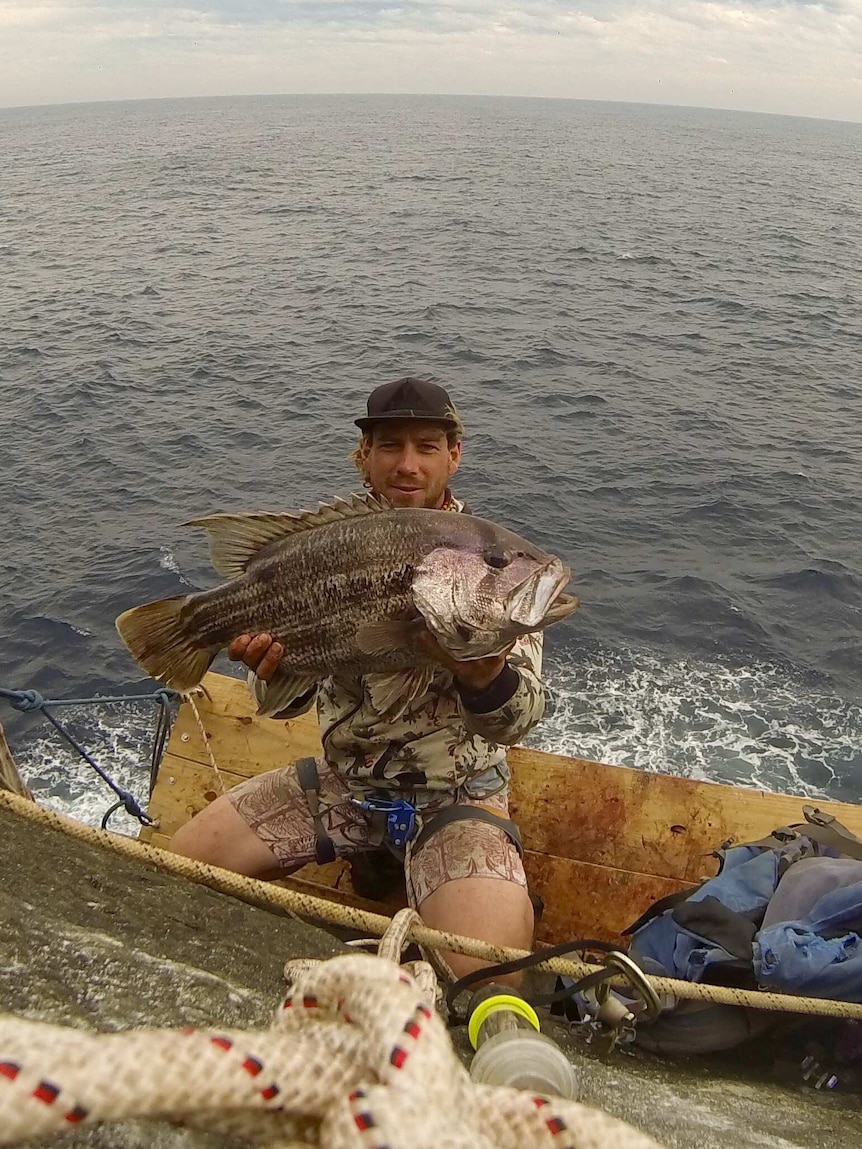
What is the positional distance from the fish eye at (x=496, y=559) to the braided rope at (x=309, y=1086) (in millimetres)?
2388

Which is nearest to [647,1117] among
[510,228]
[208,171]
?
[510,228]

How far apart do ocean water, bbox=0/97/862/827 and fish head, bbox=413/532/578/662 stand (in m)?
6.24

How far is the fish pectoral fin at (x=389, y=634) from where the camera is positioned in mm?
3648

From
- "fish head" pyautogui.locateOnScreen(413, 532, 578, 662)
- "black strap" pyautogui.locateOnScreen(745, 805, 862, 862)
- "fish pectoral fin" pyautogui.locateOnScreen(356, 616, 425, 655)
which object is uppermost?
"fish head" pyautogui.locateOnScreen(413, 532, 578, 662)

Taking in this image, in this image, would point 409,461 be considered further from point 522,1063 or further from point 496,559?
point 522,1063

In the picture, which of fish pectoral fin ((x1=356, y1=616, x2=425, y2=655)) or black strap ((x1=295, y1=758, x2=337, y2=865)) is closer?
fish pectoral fin ((x1=356, y1=616, x2=425, y2=655))

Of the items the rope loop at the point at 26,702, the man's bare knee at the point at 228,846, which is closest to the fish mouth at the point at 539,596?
the man's bare knee at the point at 228,846

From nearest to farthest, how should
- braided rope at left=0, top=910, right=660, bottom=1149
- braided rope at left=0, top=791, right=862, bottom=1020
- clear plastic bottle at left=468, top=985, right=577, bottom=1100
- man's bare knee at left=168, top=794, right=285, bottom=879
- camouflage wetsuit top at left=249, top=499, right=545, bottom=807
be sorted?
braided rope at left=0, top=910, right=660, bottom=1149 → clear plastic bottle at left=468, top=985, right=577, bottom=1100 → braided rope at left=0, top=791, right=862, bottom=1020 → camouflage wetsuit top at left=249, top=499, right=545, bottom=807 → man's bare knee at left=168, top=794, right=285, bottom=879

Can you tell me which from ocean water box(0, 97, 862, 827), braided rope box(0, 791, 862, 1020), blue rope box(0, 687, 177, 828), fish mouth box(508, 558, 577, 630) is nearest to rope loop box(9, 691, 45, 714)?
blue rope box(0, 687, 177, 828)

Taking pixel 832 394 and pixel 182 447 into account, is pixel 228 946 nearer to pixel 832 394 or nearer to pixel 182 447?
pixel 182 447

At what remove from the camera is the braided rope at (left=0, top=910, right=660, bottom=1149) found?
1.07 m

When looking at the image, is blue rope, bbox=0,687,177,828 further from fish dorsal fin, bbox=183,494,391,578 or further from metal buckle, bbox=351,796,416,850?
metal buckle, bbox=351,796,416,850

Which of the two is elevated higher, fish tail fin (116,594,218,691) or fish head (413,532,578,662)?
fish head (413,532,578,662)

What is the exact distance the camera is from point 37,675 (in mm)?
11625
